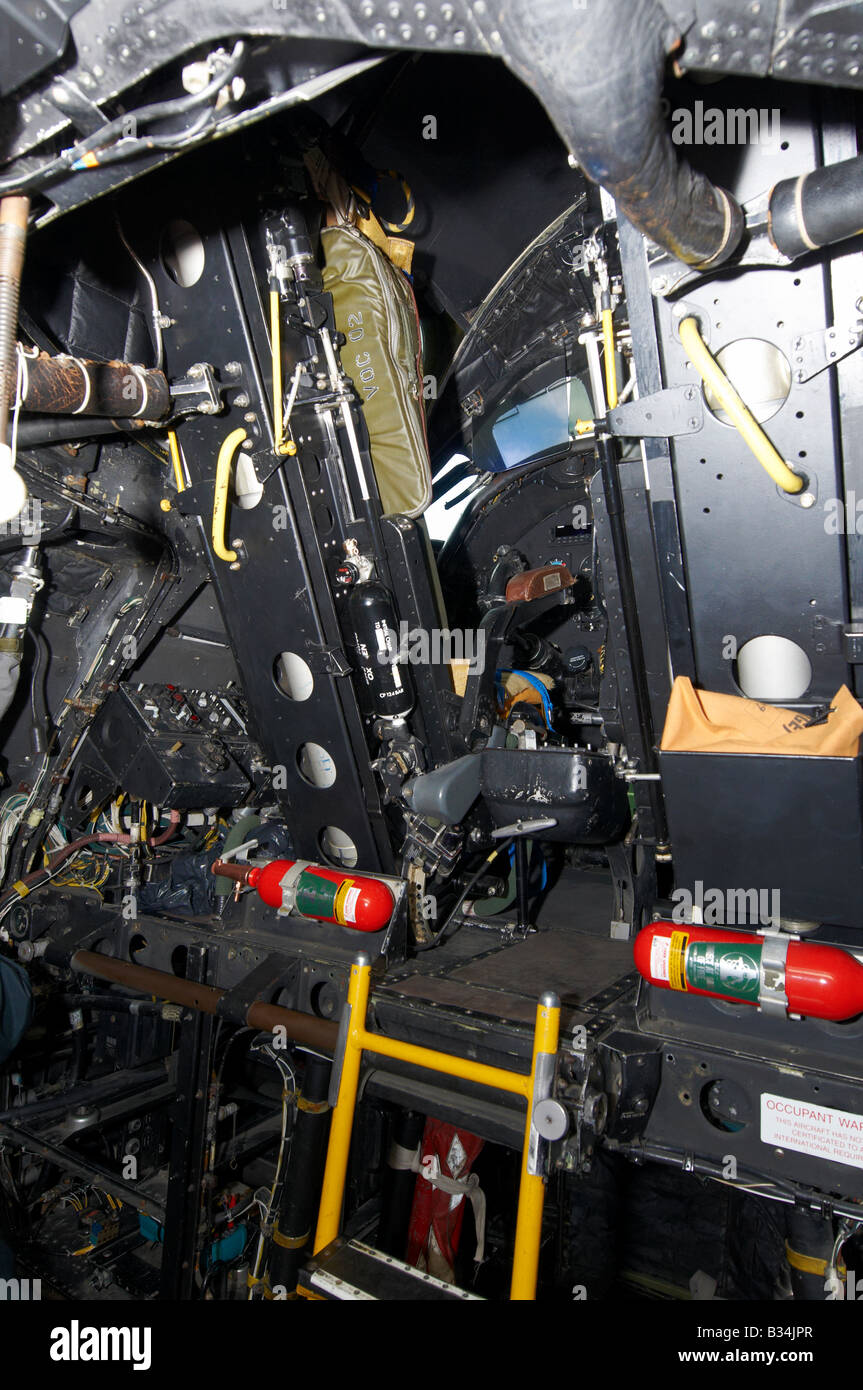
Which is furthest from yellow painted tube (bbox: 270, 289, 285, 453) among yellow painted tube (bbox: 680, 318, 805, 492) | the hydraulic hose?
the hydraulic hose

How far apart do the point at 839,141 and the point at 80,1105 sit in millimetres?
4663

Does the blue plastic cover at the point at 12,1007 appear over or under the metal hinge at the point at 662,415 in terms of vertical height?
under

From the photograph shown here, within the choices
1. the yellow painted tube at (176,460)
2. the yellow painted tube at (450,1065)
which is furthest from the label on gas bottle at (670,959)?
the yellow painted tube at (176,460)

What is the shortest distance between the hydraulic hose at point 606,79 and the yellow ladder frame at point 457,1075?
1.90 metres

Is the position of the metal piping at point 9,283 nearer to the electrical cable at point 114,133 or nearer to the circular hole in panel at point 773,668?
the electrical cable at point 114,133

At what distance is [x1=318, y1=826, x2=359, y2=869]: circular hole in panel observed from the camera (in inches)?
143

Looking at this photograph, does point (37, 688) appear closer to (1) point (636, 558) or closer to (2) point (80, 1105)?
(2) point (80, 1105)

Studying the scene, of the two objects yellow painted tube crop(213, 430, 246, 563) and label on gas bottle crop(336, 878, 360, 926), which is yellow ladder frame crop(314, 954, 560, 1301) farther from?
yellow painted tube crop(213, 430, 246, 563)

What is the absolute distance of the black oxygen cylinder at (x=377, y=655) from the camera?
10.6ft

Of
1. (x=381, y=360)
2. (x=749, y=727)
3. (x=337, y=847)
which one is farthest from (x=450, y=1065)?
(x=381, y=360)

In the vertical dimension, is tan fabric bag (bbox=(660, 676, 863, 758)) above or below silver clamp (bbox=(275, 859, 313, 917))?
above

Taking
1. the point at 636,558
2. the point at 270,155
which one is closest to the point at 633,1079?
the point at 636,558

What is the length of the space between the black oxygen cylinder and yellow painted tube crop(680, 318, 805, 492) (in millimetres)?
1574

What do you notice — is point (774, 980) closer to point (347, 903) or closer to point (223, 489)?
point (347, 903)
